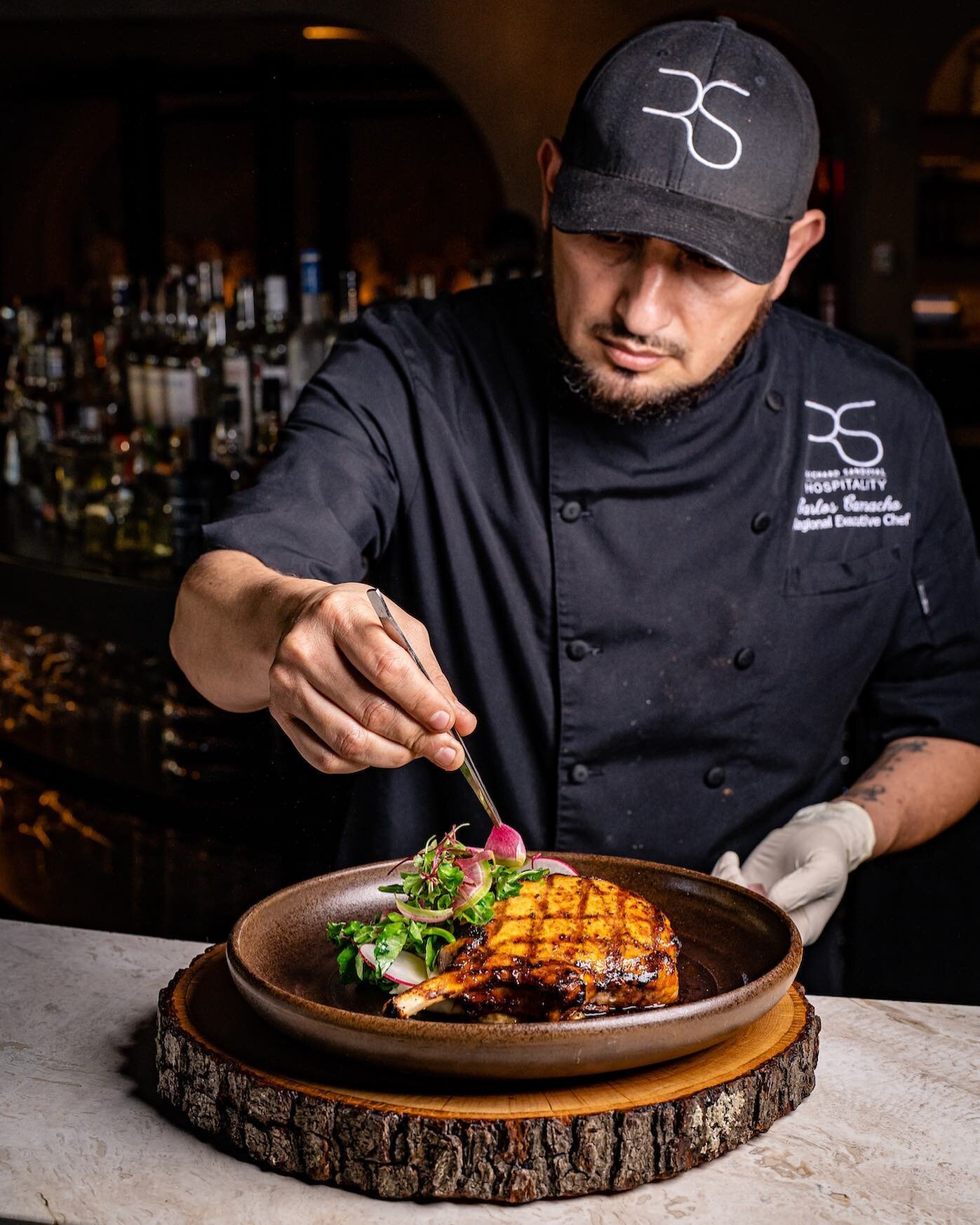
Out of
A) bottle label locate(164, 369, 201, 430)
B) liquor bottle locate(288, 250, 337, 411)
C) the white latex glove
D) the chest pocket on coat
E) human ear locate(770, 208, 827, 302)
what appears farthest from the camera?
bottle label locate(164, 369, 201, 430)

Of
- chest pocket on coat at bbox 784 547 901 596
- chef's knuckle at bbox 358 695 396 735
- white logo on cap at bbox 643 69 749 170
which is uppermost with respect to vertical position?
white logo on cap at bbox 643 69 749 170

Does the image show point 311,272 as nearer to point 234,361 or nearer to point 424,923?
point 234,361

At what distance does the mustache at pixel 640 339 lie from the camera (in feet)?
5.31

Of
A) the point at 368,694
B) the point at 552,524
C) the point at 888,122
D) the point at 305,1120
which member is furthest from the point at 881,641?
the point at 888,122

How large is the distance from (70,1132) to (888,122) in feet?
15.0

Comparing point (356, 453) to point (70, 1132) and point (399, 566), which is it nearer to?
point (399, 566)

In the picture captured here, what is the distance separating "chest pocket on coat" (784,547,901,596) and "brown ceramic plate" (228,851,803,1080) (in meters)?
0.72

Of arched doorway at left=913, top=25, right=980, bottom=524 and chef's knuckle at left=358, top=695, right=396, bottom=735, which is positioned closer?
chef's knuckle at left=358, top=695, right=396, bottom=735

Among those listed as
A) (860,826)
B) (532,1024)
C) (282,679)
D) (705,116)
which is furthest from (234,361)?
(532,1024)

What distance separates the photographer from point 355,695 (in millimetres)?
1159

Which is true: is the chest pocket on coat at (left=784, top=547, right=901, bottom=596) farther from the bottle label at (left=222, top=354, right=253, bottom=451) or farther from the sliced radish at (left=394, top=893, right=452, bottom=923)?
the bottle label at (left=222, top=354, right=253, bottom=451)

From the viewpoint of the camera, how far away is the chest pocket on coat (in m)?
1.91

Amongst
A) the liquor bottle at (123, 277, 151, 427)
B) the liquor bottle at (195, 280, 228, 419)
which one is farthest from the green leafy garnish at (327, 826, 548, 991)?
the liquor bottle at (123, 277, 151, 427)

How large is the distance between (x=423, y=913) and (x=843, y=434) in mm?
1107
